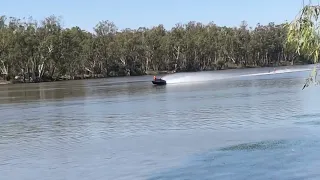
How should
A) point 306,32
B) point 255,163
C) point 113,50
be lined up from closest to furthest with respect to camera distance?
point 306,32 < point 255,163 < point 113,50

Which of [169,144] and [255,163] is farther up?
[255,163]

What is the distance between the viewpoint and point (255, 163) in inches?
716

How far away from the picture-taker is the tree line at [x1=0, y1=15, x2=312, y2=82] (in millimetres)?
124250

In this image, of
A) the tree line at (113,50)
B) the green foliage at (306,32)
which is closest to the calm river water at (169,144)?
the green foliage at (306,32)

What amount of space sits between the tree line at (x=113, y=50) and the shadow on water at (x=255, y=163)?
75175 mm

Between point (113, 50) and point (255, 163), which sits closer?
point (255, 163)

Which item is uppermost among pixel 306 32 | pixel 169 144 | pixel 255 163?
pixel 306 32

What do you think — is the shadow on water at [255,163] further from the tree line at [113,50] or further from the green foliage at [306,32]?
the tree line at [113,50]

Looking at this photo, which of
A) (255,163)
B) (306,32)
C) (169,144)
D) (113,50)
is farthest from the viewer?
(113,50)

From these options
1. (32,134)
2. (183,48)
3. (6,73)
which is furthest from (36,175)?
(183,48)

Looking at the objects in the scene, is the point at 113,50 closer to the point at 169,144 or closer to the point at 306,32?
the point at 169,144

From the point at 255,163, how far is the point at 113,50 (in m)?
138

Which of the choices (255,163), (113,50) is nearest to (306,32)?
(255,163)

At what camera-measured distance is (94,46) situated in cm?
14962
